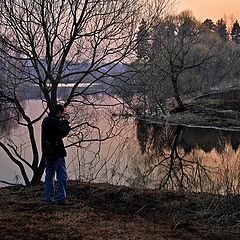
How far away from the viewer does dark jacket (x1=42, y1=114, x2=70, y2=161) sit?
24.6 ft

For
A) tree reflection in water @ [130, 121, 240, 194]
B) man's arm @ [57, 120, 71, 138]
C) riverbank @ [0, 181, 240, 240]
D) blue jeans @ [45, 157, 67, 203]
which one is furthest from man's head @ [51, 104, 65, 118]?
tree reflection in water @ [130, 121, 240, 194]

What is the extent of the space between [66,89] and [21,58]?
75.0 inches

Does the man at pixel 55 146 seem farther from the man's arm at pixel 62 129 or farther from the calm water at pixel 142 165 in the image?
the calm water at pixel 142 165

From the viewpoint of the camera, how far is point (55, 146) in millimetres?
7594

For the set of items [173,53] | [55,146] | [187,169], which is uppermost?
[173,53]

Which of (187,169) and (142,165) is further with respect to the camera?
(142,165)

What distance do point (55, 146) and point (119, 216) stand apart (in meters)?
1.62

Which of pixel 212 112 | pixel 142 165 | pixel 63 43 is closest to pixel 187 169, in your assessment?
pixel 142 165

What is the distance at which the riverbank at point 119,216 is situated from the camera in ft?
19.4

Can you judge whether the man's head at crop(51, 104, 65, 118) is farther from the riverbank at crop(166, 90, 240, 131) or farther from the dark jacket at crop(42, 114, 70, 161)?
the riverbank at crop(166, 90, 240, 131)

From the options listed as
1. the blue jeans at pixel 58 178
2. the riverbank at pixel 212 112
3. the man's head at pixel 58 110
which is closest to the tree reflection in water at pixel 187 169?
the blue jeans at pixel 58 178

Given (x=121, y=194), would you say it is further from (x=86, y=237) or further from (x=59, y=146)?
Result: (x=86, y=237)

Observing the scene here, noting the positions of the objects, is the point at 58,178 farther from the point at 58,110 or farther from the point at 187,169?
the point at 187,169

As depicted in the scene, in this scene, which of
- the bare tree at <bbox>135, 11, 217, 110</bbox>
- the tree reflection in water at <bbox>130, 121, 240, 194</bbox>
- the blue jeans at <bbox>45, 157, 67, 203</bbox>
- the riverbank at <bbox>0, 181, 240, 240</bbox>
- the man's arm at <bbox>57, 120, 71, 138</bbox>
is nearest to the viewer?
the riverbank at <bbox>0, 181, 240, 240</bbox>
